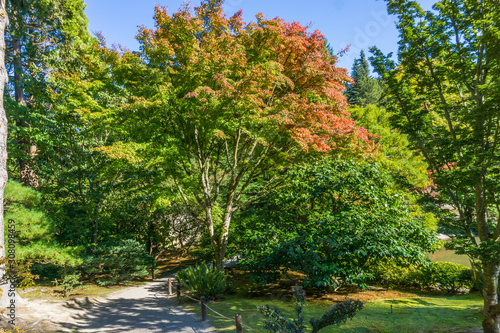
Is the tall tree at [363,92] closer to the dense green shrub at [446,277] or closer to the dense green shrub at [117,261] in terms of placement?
the dense green shrub at [446,277]

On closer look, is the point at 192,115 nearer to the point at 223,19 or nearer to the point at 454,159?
the point at 223,19

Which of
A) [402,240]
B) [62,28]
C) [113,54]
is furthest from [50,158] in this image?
[402,240]

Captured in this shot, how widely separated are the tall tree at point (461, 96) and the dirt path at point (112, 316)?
21.3 feet

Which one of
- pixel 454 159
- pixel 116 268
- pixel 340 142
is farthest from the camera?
pixel 116 268

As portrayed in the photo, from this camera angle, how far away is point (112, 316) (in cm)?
732

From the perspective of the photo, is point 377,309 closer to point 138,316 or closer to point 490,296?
point 490,296

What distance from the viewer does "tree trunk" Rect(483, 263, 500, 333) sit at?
4758mm

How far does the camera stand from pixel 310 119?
7707mm

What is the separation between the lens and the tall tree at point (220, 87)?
7.29 m

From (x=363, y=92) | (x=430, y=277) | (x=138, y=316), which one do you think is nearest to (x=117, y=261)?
(x=138, y=316)

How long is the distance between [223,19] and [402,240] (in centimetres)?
873

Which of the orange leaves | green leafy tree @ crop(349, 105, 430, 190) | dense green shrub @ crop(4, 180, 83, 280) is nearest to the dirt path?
dense green shrub @ crop(4, 180, 83, 280)

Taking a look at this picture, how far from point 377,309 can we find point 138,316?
7.05 m

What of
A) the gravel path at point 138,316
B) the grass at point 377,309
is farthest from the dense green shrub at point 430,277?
the gravel path at point 138,316
